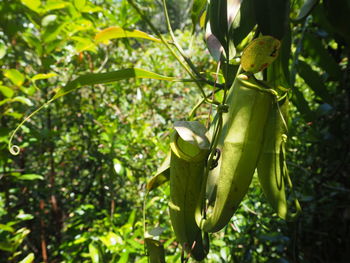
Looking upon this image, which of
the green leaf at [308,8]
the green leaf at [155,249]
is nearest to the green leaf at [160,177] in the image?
the green leaf at [155,249]

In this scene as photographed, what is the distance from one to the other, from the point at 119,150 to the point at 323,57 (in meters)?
0.96

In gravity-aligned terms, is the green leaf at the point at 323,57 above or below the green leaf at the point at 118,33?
below

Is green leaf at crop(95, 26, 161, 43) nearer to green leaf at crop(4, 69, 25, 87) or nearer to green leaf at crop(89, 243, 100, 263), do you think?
green leaf at crop(4, 69, 25, 87)

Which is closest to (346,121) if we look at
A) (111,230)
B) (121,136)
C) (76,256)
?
(121,136)

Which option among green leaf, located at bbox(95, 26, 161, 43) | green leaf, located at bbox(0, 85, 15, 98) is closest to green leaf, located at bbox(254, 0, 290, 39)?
green leaf, located at bbox(95, 26, 161, 43)

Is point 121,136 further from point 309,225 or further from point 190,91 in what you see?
point 190,91

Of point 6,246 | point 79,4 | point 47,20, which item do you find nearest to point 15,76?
point 47,20

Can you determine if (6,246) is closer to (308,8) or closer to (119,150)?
(119,150)

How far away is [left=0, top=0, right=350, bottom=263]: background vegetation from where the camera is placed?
3.46 feet

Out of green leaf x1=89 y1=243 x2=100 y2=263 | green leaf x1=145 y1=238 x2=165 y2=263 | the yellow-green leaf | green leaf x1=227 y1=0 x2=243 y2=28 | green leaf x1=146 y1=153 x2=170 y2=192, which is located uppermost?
green leaf x1=227 y1=0 x2=243 y2=28

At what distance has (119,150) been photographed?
1491mm

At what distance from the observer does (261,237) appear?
111 cm

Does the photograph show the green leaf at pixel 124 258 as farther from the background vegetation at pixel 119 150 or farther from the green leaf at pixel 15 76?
the green leaf at pixel 15 76

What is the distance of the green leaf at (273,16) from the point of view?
374mm
